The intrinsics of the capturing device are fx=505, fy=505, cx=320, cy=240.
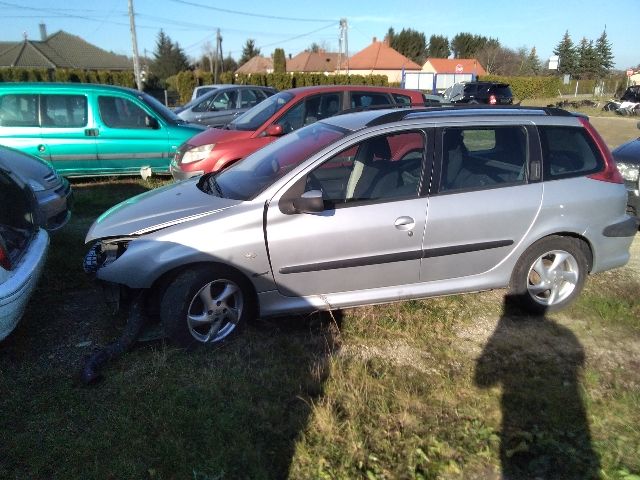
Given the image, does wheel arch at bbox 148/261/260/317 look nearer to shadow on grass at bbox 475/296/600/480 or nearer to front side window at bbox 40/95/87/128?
shadow on grass at bbox 475/296/600/480

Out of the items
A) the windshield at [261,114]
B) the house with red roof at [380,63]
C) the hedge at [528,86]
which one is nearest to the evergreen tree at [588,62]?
the house with red roof at [380,63]

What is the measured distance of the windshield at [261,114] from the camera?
23.7ft

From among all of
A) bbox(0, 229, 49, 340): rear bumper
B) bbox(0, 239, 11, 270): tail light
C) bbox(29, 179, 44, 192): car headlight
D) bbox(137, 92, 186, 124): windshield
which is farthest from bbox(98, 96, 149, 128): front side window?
bbox(0, 239, 11, 270): tail light

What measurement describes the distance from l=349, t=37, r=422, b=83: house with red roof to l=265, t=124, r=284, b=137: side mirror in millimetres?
65239

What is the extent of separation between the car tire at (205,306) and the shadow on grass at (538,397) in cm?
166

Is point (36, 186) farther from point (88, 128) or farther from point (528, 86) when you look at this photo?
point (528, 86)

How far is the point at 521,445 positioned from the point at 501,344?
112cm

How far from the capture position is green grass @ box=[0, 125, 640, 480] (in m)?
2.53

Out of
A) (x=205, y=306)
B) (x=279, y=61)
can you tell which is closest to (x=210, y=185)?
(x=205, y=306)

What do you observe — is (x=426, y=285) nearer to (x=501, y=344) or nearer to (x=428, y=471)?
(x=501, y=344)

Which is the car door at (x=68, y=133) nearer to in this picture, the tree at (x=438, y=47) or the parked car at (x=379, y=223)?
the parked car at (x=379, y=223)

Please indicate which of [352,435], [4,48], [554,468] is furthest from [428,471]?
[4,48]

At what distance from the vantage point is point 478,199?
3.68 metres

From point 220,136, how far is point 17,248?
13.2 ft
